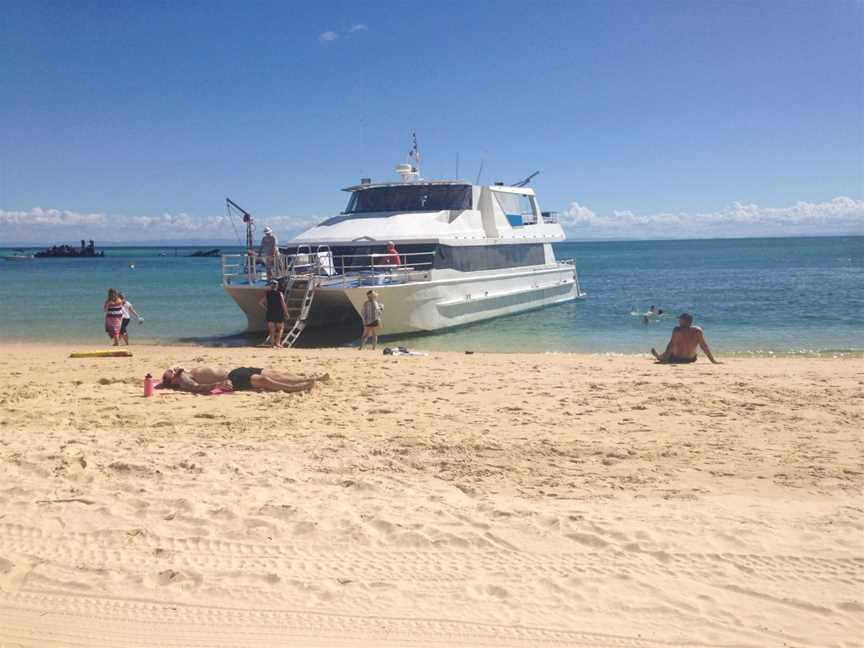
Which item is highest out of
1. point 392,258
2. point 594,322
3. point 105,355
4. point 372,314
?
point 392,258

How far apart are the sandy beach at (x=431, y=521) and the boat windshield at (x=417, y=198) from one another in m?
13.3

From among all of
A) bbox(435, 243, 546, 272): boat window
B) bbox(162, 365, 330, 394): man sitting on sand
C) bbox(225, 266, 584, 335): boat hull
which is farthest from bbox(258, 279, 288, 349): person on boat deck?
bbox(162, 365, 330, 394): man sitting on sand

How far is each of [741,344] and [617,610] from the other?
15.1 meters

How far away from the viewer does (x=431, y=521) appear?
486cm

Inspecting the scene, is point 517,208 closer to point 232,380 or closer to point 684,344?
point 684,344

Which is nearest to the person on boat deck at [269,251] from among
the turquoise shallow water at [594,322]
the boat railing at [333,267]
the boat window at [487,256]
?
the boat railing at [333,267]

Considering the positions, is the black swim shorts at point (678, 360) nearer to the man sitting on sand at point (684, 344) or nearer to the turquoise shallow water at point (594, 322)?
the man sitting on sand at point (684, 344)

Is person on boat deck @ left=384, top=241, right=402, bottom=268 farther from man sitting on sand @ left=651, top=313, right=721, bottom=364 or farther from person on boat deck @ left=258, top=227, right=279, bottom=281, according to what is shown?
man sitting on sand @ left=651, top=313, right=721, bottom=364

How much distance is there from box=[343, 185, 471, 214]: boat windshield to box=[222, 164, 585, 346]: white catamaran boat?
0.03 metres

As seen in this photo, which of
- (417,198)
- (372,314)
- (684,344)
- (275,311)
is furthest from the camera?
(417,198)

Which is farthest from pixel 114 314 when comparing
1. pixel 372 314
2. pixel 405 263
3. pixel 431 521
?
pixel 431 521

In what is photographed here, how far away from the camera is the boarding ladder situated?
→ 1680cm

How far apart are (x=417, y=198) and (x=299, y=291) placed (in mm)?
5386

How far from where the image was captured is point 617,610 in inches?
150
